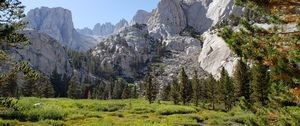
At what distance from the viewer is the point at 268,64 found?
52.7 ft

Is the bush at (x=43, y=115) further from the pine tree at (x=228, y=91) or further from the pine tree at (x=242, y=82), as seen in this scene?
the pine tree at (x=228, y=91)

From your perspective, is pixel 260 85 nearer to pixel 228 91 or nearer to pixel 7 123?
pixel 228 91

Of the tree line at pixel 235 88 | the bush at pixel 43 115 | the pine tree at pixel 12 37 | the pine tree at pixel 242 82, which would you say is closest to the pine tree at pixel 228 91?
the tree line at pixel 235 88

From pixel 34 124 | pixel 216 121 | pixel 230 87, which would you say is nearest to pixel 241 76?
pixel 230 87

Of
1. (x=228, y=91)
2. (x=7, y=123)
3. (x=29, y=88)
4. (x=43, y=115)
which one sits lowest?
(x=7, y=123)

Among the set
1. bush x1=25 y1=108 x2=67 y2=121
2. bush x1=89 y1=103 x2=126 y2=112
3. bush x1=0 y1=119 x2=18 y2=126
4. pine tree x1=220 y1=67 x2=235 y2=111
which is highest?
pine tree x1=220 y1=67 x2=235 y2=111

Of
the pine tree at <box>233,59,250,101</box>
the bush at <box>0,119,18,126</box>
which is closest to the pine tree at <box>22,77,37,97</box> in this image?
the pine tree at <box>233,59,250,101</box>

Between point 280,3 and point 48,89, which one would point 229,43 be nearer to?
point 280,3

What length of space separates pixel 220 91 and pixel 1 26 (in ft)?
298

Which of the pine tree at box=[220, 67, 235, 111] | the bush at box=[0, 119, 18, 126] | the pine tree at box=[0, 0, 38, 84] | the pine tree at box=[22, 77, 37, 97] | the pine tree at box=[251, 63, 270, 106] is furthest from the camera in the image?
the pine tree at box=[22, 77, 37, 97]

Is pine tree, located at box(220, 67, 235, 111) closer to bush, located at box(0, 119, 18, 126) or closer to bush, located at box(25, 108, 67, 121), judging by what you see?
bush, located at box(25, 108, 67, 121)

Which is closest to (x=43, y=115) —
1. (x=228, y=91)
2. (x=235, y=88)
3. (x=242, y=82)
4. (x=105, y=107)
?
(x=105, y=107)

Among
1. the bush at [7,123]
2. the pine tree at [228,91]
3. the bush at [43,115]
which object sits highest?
the pine tree at [228,91]

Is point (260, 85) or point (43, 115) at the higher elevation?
point (260, 85)
